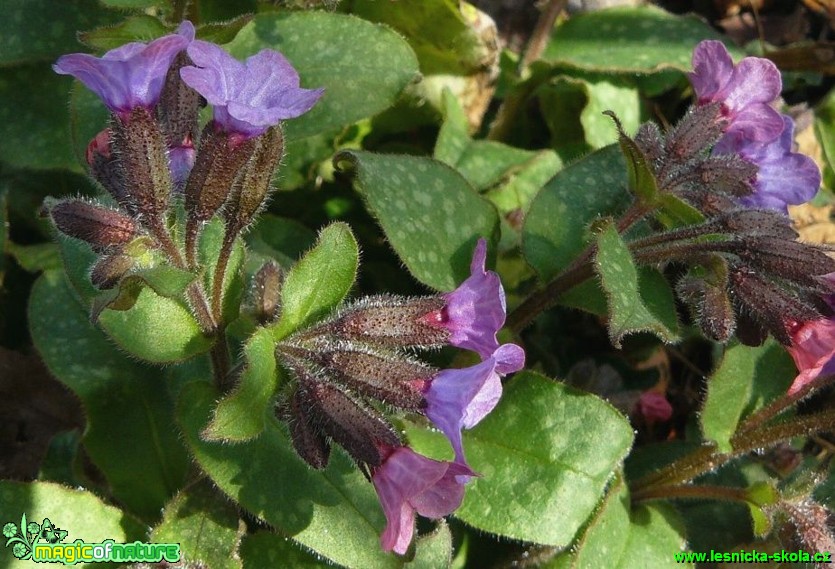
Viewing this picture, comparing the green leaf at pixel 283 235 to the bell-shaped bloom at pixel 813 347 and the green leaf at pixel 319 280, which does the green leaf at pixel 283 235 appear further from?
the bell-shaped bloom at pixel 813 347

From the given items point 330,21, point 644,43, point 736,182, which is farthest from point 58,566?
point 644,43

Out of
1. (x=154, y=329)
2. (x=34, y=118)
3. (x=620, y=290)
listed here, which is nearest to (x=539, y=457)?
(x=620, y=290)

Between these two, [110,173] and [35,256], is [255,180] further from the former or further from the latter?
[35,256]

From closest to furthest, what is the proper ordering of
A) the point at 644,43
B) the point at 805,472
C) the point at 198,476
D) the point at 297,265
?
the point at 297,265, the point at 198,476, the point at 805,472, the point at 644,43

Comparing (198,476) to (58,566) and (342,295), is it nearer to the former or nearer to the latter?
(58,566)

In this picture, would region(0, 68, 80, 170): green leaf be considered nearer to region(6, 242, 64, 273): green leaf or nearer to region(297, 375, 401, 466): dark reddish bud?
region(6, 242, 64, 273): green leaf

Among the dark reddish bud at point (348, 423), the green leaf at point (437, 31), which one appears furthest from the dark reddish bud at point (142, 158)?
the green leaf at point (437, 31)
